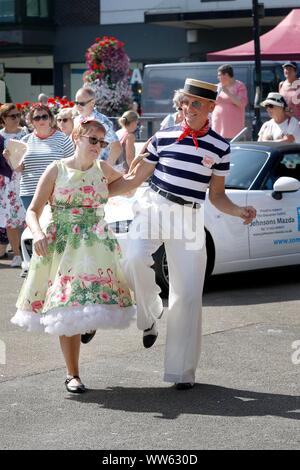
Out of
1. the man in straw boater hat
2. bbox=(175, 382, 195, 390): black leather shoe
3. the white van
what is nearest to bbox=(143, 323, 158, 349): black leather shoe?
the man in straw boater hat

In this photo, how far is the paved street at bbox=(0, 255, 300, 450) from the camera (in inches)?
232

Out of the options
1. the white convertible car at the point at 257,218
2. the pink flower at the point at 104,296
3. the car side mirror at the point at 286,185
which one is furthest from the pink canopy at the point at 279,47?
the pink flower at the point at 104,296

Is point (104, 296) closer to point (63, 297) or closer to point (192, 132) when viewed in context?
point (63, 297)

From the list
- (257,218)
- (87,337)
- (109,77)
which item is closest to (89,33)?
(109,77)

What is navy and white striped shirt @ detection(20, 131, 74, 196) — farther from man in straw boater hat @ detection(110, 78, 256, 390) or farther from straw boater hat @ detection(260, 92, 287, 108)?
man in straw boater hat @ detection(110, 78, 256, 390)

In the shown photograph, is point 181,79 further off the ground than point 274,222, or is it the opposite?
point 181,79

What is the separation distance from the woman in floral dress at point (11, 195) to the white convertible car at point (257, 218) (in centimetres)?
225

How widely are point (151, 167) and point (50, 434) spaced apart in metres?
2.01

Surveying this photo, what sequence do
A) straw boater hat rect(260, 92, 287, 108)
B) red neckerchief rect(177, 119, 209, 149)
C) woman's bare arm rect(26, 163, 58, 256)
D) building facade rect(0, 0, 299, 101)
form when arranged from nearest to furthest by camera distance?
1. woman's bare arm rect(26, 163, 58, 256)
2. red neckerchief rect(177, 119, 209, 149)
3. straw boater hat rect(260, 92, 287, 108)
4. building facade rect(0, 0, 299, 101)

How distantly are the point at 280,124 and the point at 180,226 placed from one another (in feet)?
23.9

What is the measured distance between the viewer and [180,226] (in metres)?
7.02

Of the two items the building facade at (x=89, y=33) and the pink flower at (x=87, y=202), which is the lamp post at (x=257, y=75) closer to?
the pink flower at (x=87, y=202)

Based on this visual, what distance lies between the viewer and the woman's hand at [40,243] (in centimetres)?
673

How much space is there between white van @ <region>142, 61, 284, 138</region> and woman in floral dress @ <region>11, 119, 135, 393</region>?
1288cm
